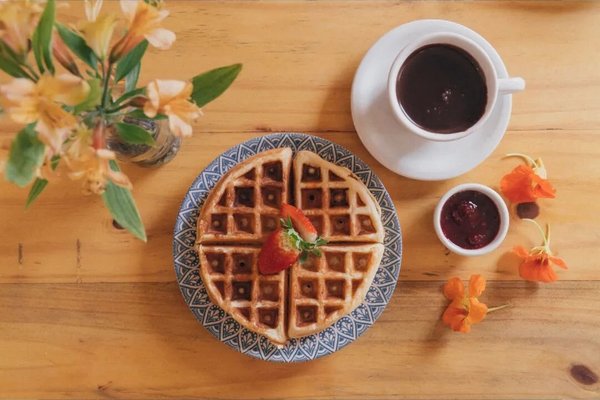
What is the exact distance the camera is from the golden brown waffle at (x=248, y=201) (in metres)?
1.25

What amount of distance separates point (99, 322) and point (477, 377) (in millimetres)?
813

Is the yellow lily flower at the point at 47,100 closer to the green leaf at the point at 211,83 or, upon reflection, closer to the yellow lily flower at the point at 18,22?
the yellow lily flower at the point at 18,22

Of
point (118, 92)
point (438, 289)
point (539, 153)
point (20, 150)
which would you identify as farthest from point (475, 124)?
point (20, 150)

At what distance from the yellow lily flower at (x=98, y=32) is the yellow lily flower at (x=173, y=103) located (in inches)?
3.3

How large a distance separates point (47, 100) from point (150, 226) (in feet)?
1.83

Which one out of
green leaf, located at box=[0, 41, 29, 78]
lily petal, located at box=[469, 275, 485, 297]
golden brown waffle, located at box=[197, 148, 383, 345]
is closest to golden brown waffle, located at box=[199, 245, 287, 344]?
golden brown waffle, located at box=[197, 148, 383, 345]

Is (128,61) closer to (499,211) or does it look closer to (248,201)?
(248,201)

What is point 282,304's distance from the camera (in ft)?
4.13

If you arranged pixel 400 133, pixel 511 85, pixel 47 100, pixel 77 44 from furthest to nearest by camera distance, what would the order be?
pixel 400 133 → pixel 511 85 → pixel 77 44 → pixel 47 100

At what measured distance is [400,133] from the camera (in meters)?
1.27

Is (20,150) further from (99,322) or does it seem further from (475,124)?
(475,124)

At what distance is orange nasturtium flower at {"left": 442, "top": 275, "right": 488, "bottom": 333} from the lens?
4.21 ft

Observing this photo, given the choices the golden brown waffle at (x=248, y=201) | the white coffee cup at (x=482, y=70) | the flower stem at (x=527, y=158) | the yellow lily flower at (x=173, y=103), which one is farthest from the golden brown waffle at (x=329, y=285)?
the yellow lily flower at (x=173, y=103)

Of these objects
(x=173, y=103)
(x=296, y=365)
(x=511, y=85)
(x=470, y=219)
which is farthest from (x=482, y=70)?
(x=296, y=365)
